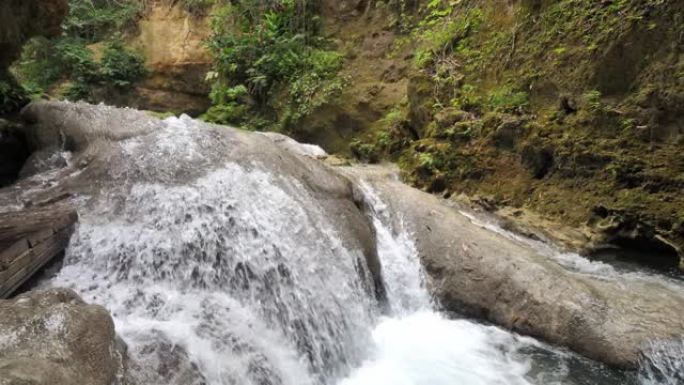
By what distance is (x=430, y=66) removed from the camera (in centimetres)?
1035

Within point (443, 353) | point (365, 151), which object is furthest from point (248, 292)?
point (365, 151)

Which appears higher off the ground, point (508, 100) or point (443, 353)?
point (508, 100)

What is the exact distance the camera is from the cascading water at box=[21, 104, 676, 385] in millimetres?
4336

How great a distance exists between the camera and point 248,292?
200 inches

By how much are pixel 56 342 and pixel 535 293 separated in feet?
16.5

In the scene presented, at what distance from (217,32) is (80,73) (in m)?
4.78

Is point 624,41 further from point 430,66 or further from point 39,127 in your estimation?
point 39,127

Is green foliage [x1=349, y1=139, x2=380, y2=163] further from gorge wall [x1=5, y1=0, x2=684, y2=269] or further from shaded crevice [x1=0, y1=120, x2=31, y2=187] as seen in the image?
shaded crevice [x1=0, y1=120, x2=31, y2=187]

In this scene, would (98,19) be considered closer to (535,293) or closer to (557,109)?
(557,109)

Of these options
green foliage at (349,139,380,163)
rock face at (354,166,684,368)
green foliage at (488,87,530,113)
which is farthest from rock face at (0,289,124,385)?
green foliage at (349,139,380,163)

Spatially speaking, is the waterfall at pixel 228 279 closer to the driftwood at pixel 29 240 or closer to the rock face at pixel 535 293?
the driftwood at pixel 29 240

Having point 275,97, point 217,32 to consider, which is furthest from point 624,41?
point 217,32

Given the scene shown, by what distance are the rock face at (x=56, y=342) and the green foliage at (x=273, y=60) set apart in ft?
29.9

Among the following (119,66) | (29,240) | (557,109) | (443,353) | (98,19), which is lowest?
(119,66)
